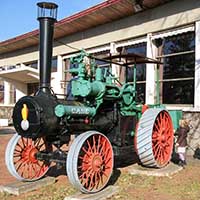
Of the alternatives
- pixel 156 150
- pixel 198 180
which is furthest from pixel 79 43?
pixel 198 180

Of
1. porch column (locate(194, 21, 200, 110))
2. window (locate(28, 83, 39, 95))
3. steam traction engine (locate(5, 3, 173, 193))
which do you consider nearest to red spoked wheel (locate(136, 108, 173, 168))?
steam traction engine (locate(5, 3, 173, 193))

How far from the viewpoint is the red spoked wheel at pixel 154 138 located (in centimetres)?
609

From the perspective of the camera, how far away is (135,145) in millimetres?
6145

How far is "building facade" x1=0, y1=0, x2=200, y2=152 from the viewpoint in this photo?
29.0ft

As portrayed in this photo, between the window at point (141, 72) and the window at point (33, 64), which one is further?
the window at point (33, 64)

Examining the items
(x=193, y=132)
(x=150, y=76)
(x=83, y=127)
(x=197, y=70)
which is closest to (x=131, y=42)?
(x=150, y=76)

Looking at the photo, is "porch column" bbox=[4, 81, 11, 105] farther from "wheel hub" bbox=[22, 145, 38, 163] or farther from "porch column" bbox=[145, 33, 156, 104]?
"wheel hub" bbox=[22, 145, 38, 163]

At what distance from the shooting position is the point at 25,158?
581 centimetres

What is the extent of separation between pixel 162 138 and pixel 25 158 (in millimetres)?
2586

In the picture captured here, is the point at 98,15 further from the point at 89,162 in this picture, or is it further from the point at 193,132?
the point at 89,162

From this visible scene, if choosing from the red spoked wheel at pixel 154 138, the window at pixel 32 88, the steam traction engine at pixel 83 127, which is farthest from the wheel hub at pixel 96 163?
the window at pixel 32 88

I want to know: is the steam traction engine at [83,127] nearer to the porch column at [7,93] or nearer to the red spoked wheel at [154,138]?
the red spoked wheel at [154,138]

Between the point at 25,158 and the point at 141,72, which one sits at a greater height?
the point at 141,72

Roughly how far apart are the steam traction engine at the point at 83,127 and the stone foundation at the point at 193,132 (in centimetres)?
177
